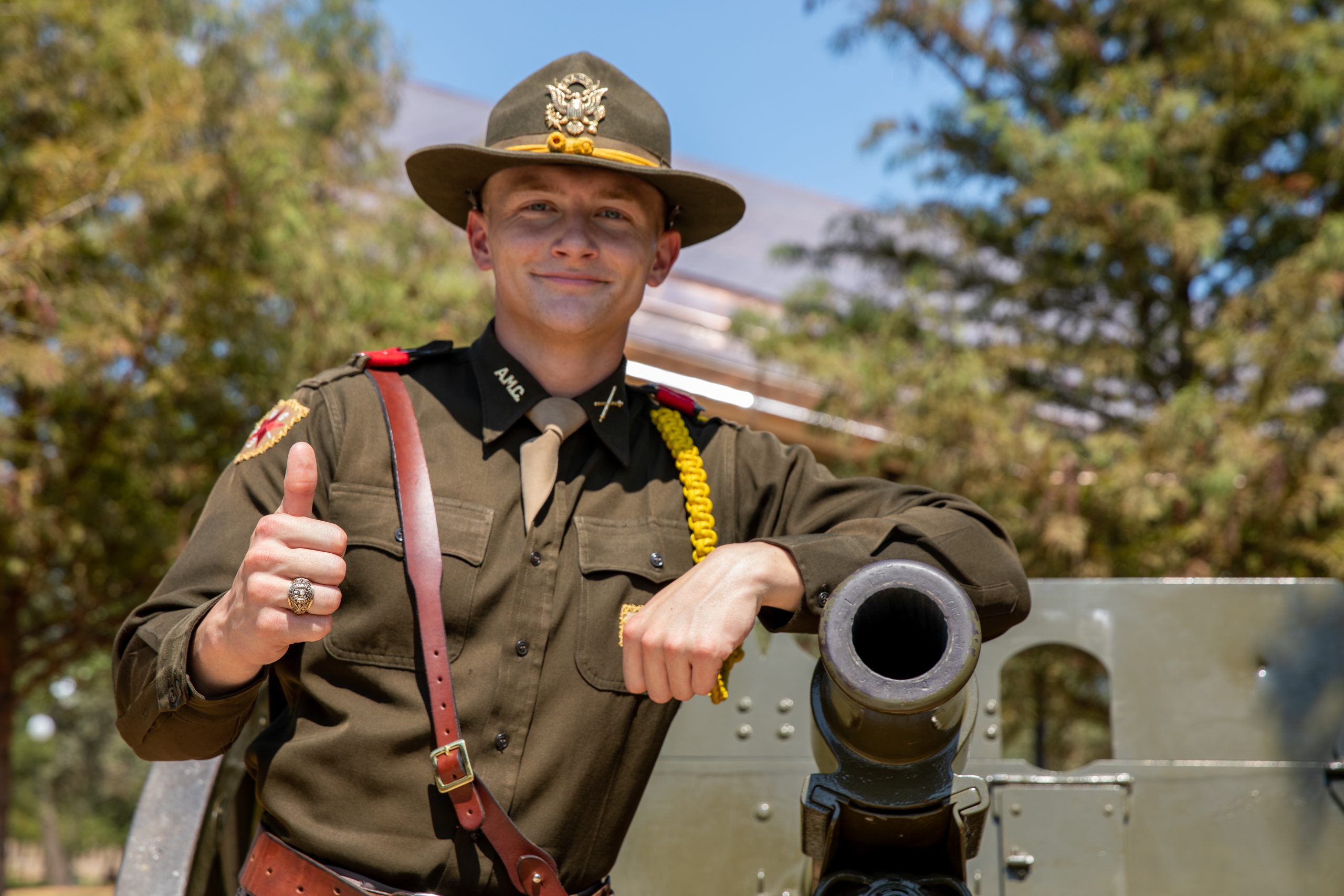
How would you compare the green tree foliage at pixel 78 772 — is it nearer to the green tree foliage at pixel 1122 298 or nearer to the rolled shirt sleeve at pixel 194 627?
the green tree foliage at pixel 1122 298

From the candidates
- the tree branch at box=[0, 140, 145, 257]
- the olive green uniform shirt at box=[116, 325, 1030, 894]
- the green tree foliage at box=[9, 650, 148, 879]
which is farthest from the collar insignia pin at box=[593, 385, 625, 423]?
the green tree foliage at box=[9, 650, 148, 879]

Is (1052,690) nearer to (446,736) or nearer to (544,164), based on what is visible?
(544,164)

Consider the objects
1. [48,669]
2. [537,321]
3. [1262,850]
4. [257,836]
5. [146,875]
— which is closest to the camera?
[257,836]

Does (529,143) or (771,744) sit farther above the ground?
(529,143)

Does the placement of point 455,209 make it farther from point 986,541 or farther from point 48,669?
point 48,669

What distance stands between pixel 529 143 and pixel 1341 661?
2443mm

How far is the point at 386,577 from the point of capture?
84.0 inches

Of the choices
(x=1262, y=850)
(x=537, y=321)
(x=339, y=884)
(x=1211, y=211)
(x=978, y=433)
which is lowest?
(x=339, y=884)

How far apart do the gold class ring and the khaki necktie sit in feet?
1.99

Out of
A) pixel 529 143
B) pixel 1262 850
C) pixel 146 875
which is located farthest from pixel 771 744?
pixel 529 143

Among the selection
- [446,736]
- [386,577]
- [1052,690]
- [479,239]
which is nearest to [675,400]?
[479,239]

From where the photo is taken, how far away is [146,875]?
3.02 m

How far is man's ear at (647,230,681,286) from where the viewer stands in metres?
2.56

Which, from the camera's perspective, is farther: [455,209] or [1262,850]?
[1262,850]
